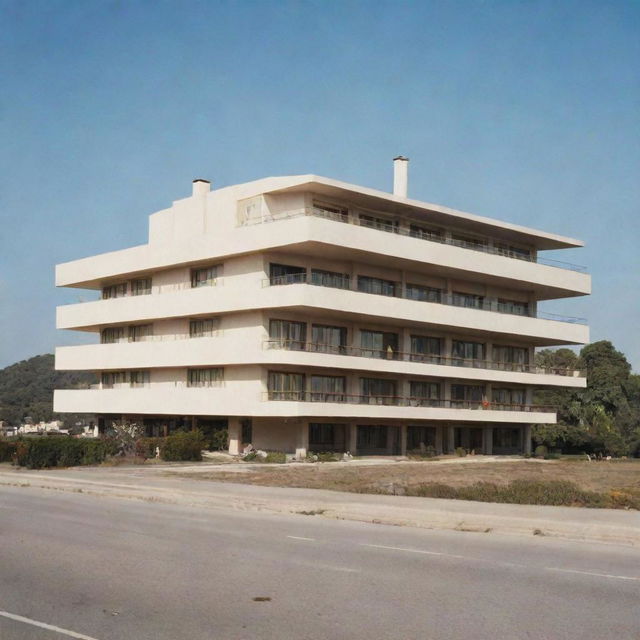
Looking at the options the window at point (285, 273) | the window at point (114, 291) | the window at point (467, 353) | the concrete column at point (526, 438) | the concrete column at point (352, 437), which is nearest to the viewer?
the window at point (285, 273)

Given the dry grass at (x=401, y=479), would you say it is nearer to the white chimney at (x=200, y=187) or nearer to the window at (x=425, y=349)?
the window at (x=425, y=349)

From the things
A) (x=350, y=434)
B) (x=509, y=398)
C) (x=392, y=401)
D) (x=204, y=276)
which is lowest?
(x=350, y=434)

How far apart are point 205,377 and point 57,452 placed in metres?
18.5

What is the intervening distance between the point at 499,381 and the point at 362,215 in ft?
56.5

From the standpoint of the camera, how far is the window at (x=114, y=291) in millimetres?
66312

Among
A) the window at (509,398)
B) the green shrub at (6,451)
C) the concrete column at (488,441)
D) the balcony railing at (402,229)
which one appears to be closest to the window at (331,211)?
the balcony railing at (402,229)

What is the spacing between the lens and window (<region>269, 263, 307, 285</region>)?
53719 mm

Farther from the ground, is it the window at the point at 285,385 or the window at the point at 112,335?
the window at the point at 112,335

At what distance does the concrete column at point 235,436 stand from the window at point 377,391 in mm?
7762

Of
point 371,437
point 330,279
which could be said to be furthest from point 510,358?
point 330,279

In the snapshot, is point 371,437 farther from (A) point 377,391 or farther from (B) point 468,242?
(B) point 468,242

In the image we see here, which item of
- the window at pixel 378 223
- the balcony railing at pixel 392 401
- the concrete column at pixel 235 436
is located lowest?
the concrete column at pixel 235 436

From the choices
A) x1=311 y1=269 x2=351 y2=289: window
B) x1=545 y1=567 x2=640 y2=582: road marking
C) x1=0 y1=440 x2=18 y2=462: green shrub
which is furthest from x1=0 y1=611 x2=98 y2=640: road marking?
x1=311 y1=269 x2=351 y2=289: window

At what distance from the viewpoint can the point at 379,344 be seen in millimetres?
59406
